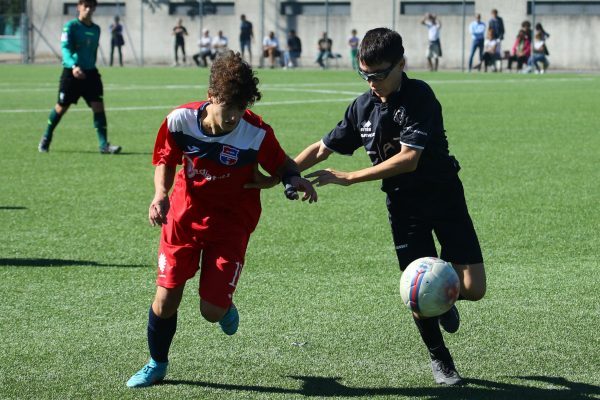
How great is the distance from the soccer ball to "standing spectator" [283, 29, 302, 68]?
1663 inches

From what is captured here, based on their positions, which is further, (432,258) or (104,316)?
(104,316)

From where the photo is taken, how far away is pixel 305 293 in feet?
24.1

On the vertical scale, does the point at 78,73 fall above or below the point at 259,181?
above

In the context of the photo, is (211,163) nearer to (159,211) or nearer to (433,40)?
(159,211)

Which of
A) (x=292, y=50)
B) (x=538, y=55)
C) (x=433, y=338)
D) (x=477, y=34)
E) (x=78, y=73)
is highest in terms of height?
(x=477, y=34)

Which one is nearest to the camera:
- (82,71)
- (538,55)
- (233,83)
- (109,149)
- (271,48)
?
(233,83)

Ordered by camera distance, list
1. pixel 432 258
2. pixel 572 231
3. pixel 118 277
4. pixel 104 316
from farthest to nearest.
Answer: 1. pixel 572 231
2. pixel 118 277
3. pixel 104 316
4. pixel 432 258

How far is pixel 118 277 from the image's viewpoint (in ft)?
25.6

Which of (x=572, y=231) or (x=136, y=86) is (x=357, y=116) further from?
(x=136, y=86)

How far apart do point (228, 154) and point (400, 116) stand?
881mm

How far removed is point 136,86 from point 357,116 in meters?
26.5

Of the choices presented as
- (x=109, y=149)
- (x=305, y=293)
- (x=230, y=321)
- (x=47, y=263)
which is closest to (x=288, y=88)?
(x=109, y=149)

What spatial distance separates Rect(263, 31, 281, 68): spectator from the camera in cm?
4691

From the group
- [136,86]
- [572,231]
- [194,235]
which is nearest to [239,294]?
[194,235]
